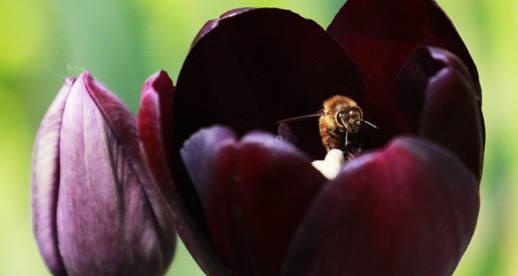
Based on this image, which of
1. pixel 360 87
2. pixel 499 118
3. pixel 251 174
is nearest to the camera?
pixel 251 174

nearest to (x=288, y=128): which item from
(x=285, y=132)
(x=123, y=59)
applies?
(x=285, y=132)

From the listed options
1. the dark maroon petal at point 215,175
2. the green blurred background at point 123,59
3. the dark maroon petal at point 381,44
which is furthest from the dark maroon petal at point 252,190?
the green blurred background at point 123,59

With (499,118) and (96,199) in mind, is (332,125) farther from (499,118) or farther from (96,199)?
(499,118)

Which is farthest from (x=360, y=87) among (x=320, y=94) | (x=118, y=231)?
(x=118, y=231)

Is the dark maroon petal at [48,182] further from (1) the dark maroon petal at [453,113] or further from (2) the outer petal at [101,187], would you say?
(1) the dark maroon petal at [453,113]

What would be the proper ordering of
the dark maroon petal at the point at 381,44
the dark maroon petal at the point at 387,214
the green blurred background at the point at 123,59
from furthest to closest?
the green blurred background at the point at 123,59, the dark maroon petal at the point at 381,44, the dark maroon petal at the point at 387,214

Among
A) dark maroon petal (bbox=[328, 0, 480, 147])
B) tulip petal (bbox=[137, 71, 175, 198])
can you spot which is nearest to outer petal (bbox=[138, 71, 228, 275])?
tulip petal (bbox=[137, 71, 175, 198])

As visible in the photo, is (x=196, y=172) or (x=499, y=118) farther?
(x=499, y=118)
